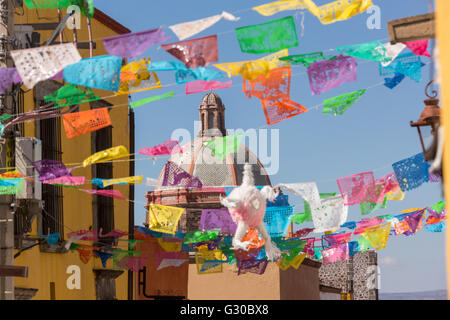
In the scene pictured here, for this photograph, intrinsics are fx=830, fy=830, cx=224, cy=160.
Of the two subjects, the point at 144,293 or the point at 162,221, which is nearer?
the point at 162,221

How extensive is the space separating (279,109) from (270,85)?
48cm

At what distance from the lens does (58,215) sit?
1670 centimetres

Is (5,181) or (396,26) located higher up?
(396,26)

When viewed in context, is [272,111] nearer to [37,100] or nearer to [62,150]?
[37,100]

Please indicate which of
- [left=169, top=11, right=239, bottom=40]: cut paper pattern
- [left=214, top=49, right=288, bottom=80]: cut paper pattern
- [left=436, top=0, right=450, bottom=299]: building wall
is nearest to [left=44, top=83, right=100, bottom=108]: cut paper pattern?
[left=214, top=49, right=288, bottom=80]: cut paper pattern

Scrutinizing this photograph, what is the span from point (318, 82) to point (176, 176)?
514 centimetres

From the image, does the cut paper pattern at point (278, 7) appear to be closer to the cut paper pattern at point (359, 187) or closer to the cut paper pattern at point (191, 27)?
the cut paper pattern at point (191, 27)

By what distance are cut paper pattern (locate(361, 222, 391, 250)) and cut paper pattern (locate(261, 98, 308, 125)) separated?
6263 mm

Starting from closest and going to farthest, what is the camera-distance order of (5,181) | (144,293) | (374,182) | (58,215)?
1. (5,181)
2. (374,182)
3. (58,215)
4. (144,293)

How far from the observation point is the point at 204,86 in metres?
9.39

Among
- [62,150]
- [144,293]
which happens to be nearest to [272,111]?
[62,150]

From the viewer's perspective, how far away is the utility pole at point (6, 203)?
35.8 ft

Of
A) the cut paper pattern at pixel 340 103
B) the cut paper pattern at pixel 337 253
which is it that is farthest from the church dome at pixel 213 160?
the cut paper pattern at pixel 340 103

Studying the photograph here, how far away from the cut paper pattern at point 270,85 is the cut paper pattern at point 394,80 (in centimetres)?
106
